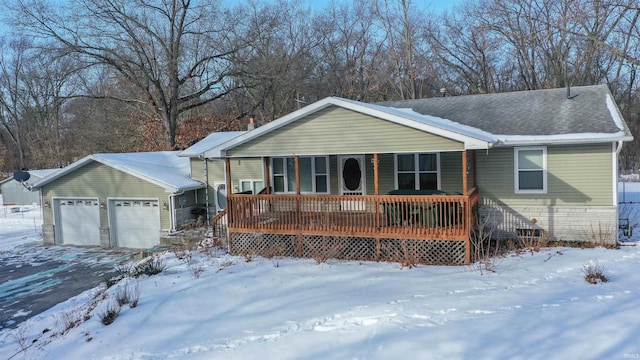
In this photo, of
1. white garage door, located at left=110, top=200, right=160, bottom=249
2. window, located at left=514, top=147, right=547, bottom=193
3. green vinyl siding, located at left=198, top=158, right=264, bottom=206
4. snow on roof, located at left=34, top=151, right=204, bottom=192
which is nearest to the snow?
window, located at left=514, top=147, right=547, bottom=193

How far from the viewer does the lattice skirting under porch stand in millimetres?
10234

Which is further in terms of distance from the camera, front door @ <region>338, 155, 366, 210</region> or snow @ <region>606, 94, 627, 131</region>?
front door @ <region>338, 155, 366, 210</region>

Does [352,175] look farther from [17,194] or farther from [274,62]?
[17,194]

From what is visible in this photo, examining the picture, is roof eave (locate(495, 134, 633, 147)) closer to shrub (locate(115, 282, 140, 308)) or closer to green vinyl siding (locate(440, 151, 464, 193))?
green vinyl siding (locate(440, 151, 464, 193))

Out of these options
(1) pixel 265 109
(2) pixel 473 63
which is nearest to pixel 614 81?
(2) pixel 473 63

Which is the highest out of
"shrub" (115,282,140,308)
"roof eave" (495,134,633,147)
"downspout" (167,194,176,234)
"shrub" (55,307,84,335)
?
"roof eave" (495,134,633,147)

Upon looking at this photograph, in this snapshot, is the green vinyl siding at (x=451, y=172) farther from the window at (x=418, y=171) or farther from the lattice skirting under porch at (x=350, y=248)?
the lattice skirting under porch at (x=350, y=248)

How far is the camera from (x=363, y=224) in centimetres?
1088

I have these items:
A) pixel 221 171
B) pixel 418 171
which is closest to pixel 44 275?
pixel 221 171

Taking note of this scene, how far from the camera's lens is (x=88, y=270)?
14109 mm

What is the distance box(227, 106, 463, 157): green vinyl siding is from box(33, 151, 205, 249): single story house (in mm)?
6582

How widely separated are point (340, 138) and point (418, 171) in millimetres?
3172

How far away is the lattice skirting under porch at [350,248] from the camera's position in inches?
403

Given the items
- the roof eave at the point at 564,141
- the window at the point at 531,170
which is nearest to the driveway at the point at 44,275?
the roof eave at the point at 564,141
